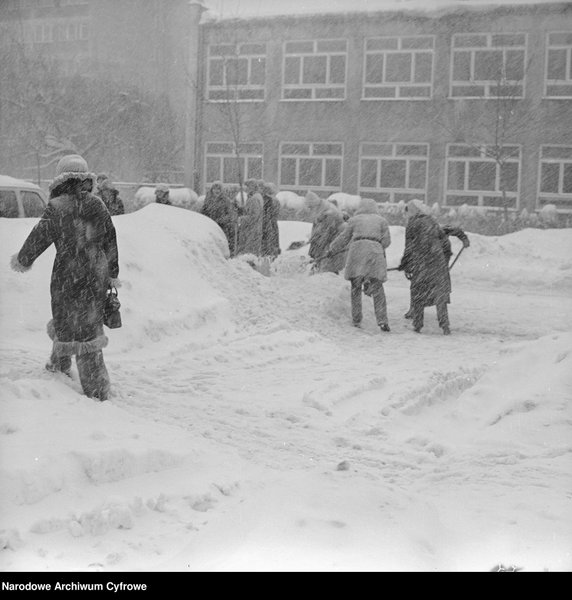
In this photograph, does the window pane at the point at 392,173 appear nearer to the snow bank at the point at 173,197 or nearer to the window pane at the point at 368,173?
the window pane at the point at 368,173

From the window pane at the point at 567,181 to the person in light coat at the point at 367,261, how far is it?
18332mm

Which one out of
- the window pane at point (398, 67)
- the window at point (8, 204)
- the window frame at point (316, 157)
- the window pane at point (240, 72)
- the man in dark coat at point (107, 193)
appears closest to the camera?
the window at point (8, 204)

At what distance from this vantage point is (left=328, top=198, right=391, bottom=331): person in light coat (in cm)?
Result: 1137

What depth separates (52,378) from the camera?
6.30 metres

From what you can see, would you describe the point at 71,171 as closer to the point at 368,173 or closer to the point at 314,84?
the point at 368,173

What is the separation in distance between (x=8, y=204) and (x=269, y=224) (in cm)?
365

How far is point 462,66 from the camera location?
2858 cm

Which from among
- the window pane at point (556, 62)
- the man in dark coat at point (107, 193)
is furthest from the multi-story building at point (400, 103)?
the man in dark coat at point (107, 193)

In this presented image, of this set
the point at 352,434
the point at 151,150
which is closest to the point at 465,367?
the point at 352,434

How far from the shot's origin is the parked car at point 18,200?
39.3 ft

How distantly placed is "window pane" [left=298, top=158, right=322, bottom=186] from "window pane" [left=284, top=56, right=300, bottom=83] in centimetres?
276

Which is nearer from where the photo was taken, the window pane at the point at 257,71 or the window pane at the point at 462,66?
the window pane at the point at 462,66

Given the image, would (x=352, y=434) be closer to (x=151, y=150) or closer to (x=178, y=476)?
(x=178, y=476)

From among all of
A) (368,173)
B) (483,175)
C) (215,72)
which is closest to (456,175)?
(483,175)
